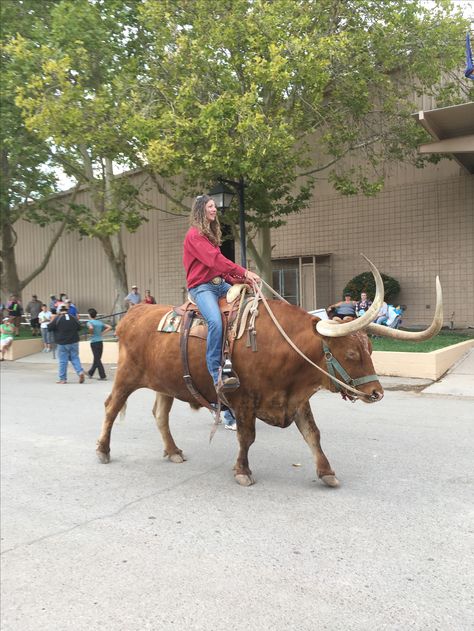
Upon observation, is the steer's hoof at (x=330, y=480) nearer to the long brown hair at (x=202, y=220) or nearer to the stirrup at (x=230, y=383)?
the stirrup at (x=230, y=383)

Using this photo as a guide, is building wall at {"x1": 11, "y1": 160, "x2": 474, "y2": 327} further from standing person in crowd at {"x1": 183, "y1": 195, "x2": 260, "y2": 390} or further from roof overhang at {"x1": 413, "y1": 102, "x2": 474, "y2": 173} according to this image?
standing person in crowd at {"x1": 183, "y1": 195, "x2": 260, "y2": 390}

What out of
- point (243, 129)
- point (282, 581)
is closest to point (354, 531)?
point (282, 581)

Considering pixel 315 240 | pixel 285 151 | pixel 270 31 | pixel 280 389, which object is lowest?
pixel 280 389

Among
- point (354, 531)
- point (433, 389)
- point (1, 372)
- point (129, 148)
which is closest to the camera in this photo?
point (354, 531)

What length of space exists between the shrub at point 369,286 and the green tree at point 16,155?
10.5 metres

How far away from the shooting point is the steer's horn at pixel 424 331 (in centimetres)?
399

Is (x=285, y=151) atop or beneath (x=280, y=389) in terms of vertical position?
atop

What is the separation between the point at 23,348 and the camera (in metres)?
18.5

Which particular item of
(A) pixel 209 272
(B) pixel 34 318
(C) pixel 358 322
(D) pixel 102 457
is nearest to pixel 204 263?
(A) pixel 209 272

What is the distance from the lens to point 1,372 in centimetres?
1479

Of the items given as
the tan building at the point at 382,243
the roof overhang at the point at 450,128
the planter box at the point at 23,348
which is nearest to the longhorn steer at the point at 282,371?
the roof overhang at the point at 450,128

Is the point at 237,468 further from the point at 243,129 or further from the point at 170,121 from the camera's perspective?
the point at 170,121

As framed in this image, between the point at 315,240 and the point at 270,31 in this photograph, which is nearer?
the point at 270,31

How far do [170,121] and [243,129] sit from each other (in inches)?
68.6
